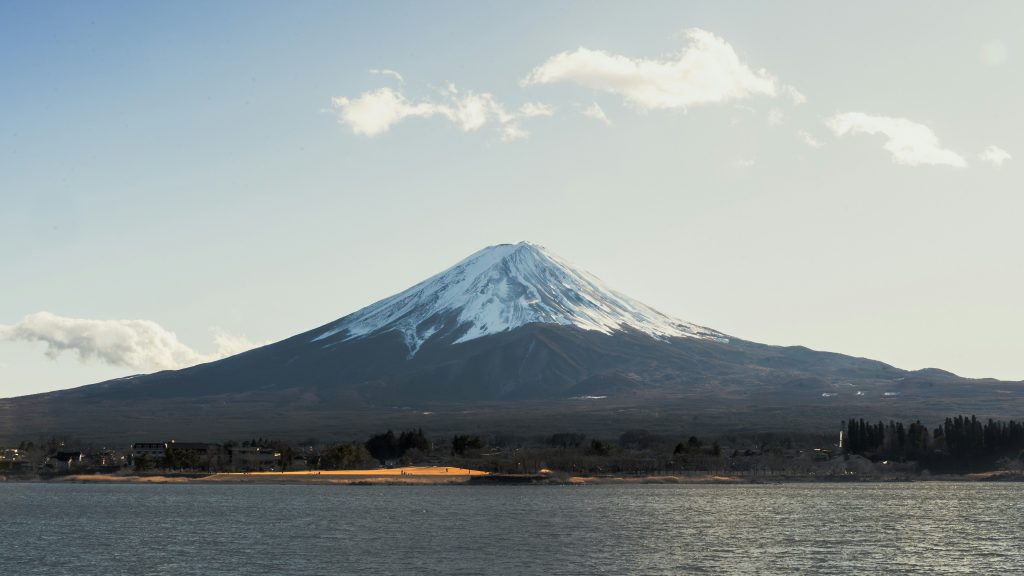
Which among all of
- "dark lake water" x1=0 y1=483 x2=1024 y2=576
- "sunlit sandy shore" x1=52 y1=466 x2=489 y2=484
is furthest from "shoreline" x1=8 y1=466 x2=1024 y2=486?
"dark lake water" x1=0 y1=483 x2=1024 y2=576

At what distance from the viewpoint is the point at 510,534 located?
90188 mm

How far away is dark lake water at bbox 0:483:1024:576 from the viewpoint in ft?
234

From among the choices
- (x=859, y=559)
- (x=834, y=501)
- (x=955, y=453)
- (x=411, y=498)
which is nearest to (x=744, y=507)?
(x=834, y=501)

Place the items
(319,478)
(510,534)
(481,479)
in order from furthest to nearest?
(319,478)
(481,479)
(510,534)

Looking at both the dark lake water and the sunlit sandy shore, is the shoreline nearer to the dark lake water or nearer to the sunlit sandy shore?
the sunlit sandy shore

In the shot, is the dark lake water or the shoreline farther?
the shoreline

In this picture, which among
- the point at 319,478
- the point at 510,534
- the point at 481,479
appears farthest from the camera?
the point at 319,478

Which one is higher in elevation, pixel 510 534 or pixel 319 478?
pixel 319 478

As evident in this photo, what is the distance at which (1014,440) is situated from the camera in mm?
191875

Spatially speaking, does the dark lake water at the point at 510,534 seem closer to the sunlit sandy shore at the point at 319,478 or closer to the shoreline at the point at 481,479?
the shoreline at the point at 481,479

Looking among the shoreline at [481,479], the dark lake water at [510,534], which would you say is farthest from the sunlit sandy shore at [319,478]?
the dark lake water at [510,534]

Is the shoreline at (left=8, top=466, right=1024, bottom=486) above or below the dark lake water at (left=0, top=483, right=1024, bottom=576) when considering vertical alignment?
above

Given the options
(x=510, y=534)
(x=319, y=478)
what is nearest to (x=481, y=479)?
(x=319, y=478)

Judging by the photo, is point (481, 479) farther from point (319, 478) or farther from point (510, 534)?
point (510, 534)
